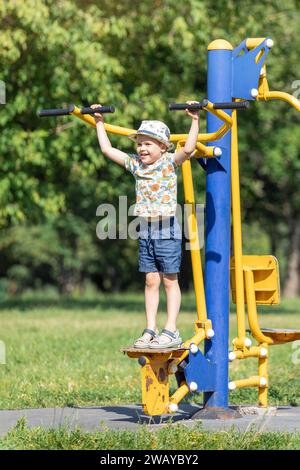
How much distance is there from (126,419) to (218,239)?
49.9 inches

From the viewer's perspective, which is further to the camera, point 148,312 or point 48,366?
point 48,366

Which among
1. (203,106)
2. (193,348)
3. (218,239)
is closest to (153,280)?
(193,348)

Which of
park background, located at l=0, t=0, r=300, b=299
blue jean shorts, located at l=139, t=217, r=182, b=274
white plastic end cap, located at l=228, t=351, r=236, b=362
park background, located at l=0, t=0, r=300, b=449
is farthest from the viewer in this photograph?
park background, located at l=0, t=0, r=300, b=299

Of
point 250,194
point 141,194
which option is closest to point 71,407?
point 141,194

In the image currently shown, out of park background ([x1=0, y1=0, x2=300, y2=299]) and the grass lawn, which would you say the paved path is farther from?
park background ([x1=0, y1=0, x2=300, y2=299])

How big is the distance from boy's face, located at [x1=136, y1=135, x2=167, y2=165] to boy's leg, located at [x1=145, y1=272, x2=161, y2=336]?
687 mm

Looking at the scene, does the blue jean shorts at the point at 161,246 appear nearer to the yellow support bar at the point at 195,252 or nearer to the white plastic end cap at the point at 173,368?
the yellow support bar at the point at 195,252

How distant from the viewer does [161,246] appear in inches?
270

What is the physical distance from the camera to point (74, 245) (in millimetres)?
43250

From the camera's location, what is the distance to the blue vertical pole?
7.26 m

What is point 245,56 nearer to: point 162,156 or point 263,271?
point 162,156

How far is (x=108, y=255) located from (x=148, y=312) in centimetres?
3639

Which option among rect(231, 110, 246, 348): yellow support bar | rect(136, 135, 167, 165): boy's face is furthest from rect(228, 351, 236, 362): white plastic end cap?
rect(136, 135, 167, 165): boy's face

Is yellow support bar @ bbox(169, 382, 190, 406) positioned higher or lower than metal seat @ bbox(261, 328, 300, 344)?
lower
